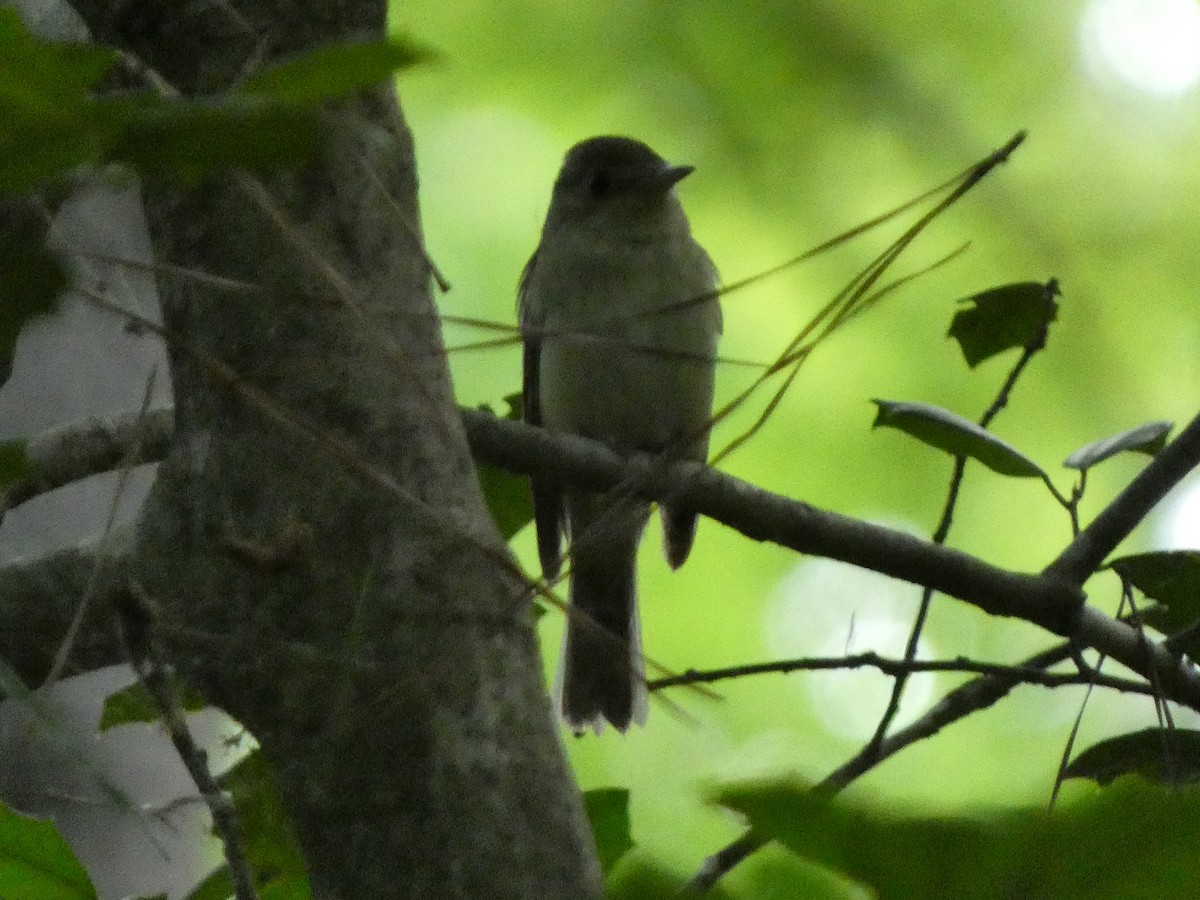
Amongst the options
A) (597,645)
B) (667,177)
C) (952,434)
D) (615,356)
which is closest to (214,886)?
(952,434)

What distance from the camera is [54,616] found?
2.22 metres

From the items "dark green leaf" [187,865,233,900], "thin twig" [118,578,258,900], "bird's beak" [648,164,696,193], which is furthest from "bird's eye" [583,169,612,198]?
"thin twig" [118,578,258,900]

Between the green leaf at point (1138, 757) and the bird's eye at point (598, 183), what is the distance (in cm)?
264

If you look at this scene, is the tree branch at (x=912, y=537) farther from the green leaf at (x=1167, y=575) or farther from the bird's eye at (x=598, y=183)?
the bird's eye at (x=598, y=183)

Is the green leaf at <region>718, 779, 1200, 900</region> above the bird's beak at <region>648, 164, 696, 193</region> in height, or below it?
below

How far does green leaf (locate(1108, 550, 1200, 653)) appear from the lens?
248 centimetres

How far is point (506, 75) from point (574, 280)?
97.5 inches

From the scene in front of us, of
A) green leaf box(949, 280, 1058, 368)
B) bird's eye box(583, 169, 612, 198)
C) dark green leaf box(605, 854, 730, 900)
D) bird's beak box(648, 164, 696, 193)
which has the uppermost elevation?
bird's eye box(583, 169, 612, 198)

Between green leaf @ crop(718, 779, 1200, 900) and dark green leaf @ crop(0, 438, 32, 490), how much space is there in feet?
1.77

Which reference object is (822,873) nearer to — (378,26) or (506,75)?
(378,26)

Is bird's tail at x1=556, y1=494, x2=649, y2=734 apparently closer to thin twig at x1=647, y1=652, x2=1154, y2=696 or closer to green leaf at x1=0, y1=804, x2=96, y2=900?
thin twig at x1=647, y1=652, x2=1154, y2=696

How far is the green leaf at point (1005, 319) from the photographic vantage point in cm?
278

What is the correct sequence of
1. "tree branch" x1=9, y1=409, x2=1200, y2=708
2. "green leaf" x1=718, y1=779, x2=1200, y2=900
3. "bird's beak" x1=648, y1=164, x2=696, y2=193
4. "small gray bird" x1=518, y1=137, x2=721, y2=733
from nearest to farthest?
"green leaf" x1=718, y1=779, x2=1200, y2=900, "tree branch" x1=9, y1=409, x2=1200, y2=708, "small gray bird" x1=518, y1=137, x2=721, y2=733, "bird's beak" x1=648, y1=164, x2=696, y2=193

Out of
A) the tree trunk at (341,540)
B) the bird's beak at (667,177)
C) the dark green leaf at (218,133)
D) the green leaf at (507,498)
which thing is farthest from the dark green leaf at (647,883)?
the bird's beak at (667,177)
